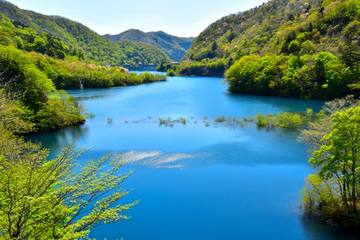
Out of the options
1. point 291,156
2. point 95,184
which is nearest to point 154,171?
point 291,156

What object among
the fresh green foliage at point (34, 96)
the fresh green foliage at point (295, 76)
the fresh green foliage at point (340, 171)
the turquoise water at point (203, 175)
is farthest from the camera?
the fresh green foliage at point (295, 76)

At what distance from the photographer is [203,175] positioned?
34.0 m

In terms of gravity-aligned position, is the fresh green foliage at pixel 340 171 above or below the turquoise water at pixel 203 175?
above

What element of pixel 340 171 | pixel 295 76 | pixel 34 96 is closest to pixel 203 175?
pixel 340 171

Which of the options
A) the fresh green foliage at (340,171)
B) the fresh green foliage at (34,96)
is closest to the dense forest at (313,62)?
the fresh green foliage at (340,171)

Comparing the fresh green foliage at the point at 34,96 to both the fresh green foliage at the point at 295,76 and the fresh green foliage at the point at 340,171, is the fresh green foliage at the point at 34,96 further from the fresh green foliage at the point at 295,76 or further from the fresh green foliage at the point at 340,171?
the fresh green foliage at the point at 295,76

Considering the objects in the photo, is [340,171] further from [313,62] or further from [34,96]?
[313,62]

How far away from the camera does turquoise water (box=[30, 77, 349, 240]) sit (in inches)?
947

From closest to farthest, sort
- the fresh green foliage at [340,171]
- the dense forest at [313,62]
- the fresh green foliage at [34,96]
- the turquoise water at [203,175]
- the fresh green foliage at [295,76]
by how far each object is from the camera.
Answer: the fresh green foliage at [340,171], the turquoise water at [203,175], the fresh green foliage at [34,96], the fresh green foliage at [295,76], the dense forest at [313,62]

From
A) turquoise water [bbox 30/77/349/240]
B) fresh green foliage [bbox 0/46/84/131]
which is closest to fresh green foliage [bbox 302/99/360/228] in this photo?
turquoise water [bbox 30/77/349/240]

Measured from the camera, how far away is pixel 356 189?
22797 mm

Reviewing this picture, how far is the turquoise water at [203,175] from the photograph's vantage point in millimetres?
24047

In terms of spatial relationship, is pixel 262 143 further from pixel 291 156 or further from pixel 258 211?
pixel 258 211

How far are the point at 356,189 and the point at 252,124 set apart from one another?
3374 cm
